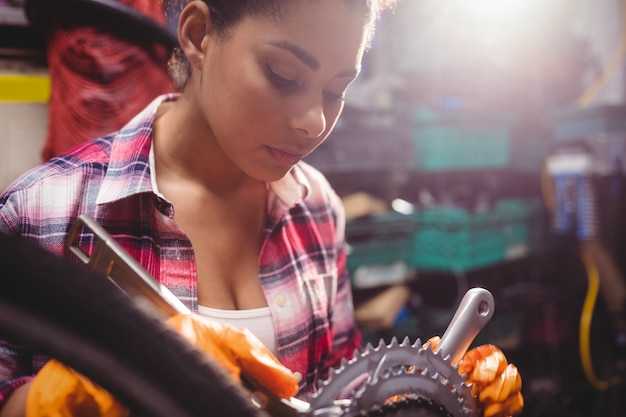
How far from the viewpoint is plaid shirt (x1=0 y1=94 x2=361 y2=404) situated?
55cm

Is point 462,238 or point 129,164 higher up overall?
point 129,164

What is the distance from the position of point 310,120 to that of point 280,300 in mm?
244

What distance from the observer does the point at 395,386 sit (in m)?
0.44

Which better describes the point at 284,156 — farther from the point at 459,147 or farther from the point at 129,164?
the point at 459,147

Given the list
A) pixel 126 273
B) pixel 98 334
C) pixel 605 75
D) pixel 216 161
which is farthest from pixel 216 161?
pixel 605 75

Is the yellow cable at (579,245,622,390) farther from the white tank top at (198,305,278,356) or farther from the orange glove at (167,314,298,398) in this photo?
the orange glove at (167,314,298,398)

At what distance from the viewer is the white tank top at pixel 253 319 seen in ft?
1.89

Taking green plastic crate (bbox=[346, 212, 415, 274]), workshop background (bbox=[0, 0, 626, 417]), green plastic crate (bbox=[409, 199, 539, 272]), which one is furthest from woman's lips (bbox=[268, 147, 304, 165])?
green plastic crate (bbox=[409, 199, 539, 272])

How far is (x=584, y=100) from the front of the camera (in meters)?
2.35

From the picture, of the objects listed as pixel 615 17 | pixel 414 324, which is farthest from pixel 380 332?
pixel 615 17

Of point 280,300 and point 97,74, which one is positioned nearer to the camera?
point 280,300

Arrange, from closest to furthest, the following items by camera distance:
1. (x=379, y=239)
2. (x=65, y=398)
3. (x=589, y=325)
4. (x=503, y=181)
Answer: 1. (x=65, y=398)
2. (x=379, y=239)
3. (x=589, y=325)
4. (x=503, y=181)

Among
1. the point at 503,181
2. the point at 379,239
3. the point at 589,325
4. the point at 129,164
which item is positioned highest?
the point at 129,164

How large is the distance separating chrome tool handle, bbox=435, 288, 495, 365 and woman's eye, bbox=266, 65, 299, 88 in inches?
10.9
